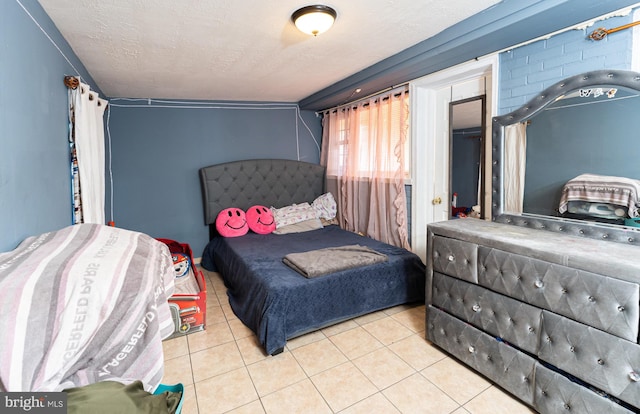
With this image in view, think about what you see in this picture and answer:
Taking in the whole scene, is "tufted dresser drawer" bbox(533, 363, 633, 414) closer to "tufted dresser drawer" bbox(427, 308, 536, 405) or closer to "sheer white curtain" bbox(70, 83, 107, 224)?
"tufted dresser drawer" bbox(427, 308, 536, 405)

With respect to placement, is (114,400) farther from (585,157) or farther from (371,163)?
(371,163)

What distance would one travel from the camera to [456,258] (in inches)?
77.6

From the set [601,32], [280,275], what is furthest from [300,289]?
[601,32]

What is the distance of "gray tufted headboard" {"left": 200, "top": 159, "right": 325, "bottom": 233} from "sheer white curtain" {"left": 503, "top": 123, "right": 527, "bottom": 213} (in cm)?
269

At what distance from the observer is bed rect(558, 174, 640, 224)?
5.35 feet

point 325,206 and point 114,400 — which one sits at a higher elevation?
point 325,206

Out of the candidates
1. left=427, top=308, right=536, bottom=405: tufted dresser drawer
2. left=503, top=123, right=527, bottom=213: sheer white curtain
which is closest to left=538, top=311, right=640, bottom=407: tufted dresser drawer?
left=427, top=308, right=536, bottom=405: tufted dresser drawer

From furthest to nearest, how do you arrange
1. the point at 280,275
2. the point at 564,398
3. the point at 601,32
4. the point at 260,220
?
the point at 260,220, the point at 280,275, the point at 601,32, the point at 564,398

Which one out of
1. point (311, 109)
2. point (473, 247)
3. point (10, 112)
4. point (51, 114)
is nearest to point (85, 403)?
point (10, 112)

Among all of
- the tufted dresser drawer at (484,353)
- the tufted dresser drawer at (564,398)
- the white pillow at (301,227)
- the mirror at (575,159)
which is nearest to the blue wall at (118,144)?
the white pillow at (301,227)

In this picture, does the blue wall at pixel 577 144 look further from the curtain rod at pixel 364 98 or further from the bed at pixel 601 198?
the curtain rod at pixel 364 98

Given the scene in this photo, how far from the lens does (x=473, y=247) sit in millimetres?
1865

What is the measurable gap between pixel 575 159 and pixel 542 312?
957mm

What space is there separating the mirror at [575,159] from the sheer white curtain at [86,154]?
2.89 metres
